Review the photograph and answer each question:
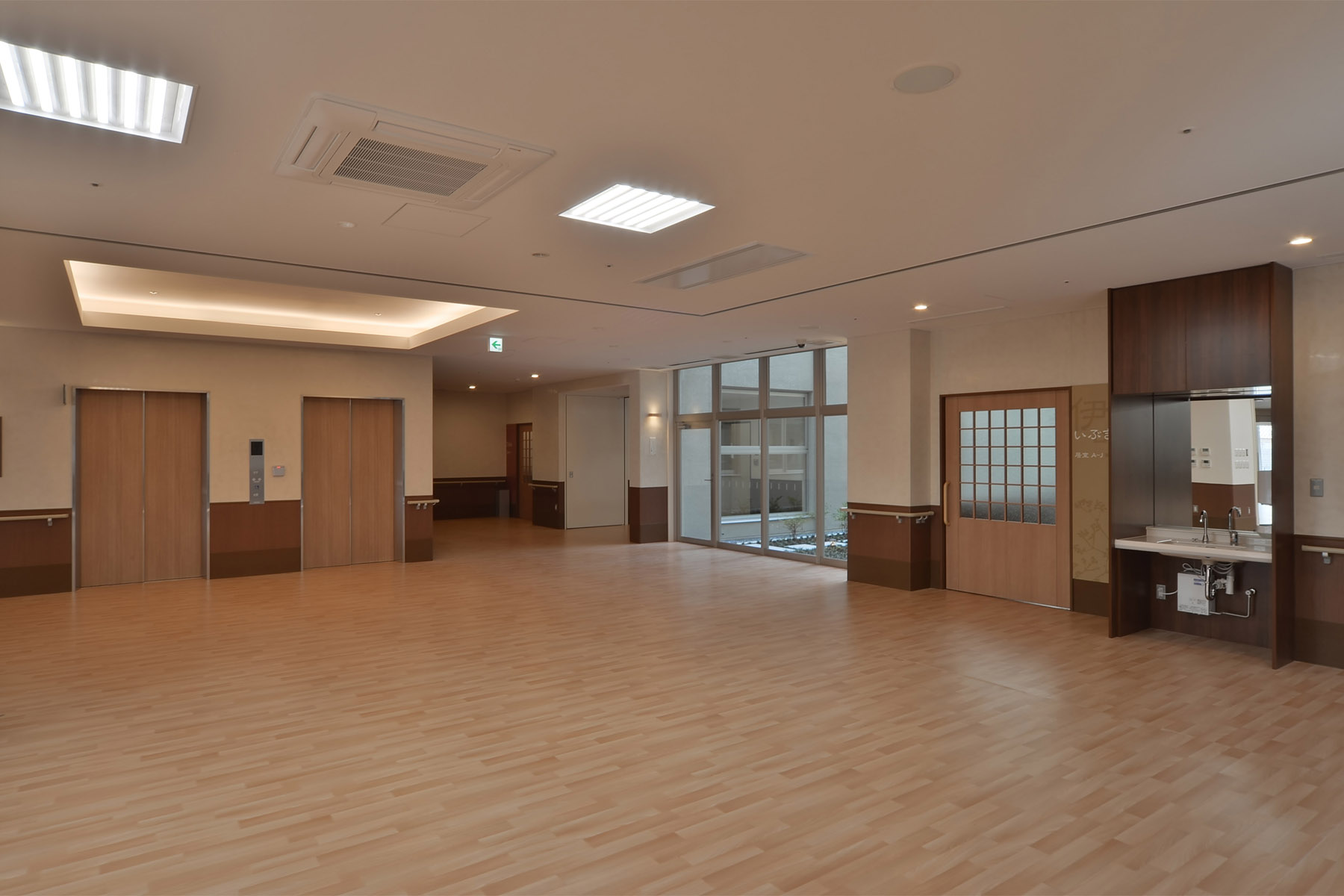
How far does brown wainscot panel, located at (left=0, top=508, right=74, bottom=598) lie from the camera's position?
8.36 m

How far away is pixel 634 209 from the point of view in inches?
177

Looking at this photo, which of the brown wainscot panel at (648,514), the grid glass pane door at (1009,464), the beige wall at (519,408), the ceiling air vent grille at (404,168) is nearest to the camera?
the ceiling air vent grille at (404,168)

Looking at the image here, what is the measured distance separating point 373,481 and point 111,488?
9.76ft

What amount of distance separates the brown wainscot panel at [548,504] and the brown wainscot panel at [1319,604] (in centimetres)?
1157

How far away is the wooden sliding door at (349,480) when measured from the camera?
406 inches

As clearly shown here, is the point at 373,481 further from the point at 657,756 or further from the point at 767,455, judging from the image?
the point at 657,756

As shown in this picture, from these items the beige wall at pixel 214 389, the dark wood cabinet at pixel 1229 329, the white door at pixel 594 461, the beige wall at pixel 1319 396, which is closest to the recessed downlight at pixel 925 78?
the dark wood cabinet at pixel 1229 329

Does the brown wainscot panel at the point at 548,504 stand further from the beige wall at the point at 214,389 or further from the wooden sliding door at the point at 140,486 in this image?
the wooden sliding door at the point at 140,486

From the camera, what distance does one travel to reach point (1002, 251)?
5.33m

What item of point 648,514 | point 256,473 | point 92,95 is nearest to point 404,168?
point 92,95

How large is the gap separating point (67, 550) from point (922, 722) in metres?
9.30

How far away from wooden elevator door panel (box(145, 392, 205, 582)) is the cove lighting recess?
7.17m

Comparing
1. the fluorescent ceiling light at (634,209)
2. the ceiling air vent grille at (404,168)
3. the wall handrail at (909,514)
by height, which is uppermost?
the fluorescent ceiling light at (634,209)

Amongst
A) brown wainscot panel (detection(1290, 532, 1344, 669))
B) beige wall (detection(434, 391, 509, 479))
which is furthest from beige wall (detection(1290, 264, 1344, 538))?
beige wall (detection(434, 391, 509, 479))
